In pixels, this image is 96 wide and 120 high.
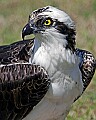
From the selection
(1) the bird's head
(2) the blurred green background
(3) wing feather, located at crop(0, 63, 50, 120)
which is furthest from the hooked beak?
(2) the blurred green background

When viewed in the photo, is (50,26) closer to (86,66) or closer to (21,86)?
(21,86)

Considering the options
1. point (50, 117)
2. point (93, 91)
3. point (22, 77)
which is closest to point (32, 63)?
point (22, 77)

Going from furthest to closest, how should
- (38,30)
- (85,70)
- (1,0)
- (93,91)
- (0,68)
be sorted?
(1,0)
(93,91)
(85,70)
(0,68)
(38,30)

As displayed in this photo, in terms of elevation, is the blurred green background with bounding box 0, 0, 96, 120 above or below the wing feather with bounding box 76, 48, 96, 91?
below

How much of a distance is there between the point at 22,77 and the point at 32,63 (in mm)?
184

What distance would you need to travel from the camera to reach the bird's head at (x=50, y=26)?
6.25 meters

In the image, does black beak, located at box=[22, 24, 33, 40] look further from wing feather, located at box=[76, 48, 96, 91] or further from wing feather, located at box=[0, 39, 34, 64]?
wing feather, located at box=[76, 48, 96, 91]

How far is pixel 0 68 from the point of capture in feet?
21.8

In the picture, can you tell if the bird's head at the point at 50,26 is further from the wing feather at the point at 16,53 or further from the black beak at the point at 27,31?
the wing feather at the point at 16,53

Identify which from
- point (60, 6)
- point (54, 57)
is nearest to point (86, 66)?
point (54, 57)

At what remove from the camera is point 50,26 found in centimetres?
629

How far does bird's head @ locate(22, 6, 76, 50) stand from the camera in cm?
625

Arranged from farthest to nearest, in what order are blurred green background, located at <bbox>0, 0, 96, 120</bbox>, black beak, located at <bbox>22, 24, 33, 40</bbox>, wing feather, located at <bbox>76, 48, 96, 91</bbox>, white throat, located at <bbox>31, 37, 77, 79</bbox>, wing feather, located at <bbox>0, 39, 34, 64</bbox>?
blurred green background, located at <bbox>0, 0, 96, 120</bbox>
wing feather, located at <bbox>76, 48, 96, 91</bbox>
wing feather, located at <bbox>0, 39, 34, 64</bbox>
white throat, located at <bbox>31, 37, 77, 79</bbox>
black beak, located at <bbox>22, 24, 33, 40</bbox>

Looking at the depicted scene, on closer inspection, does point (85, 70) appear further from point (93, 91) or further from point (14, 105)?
point (93, 91)
